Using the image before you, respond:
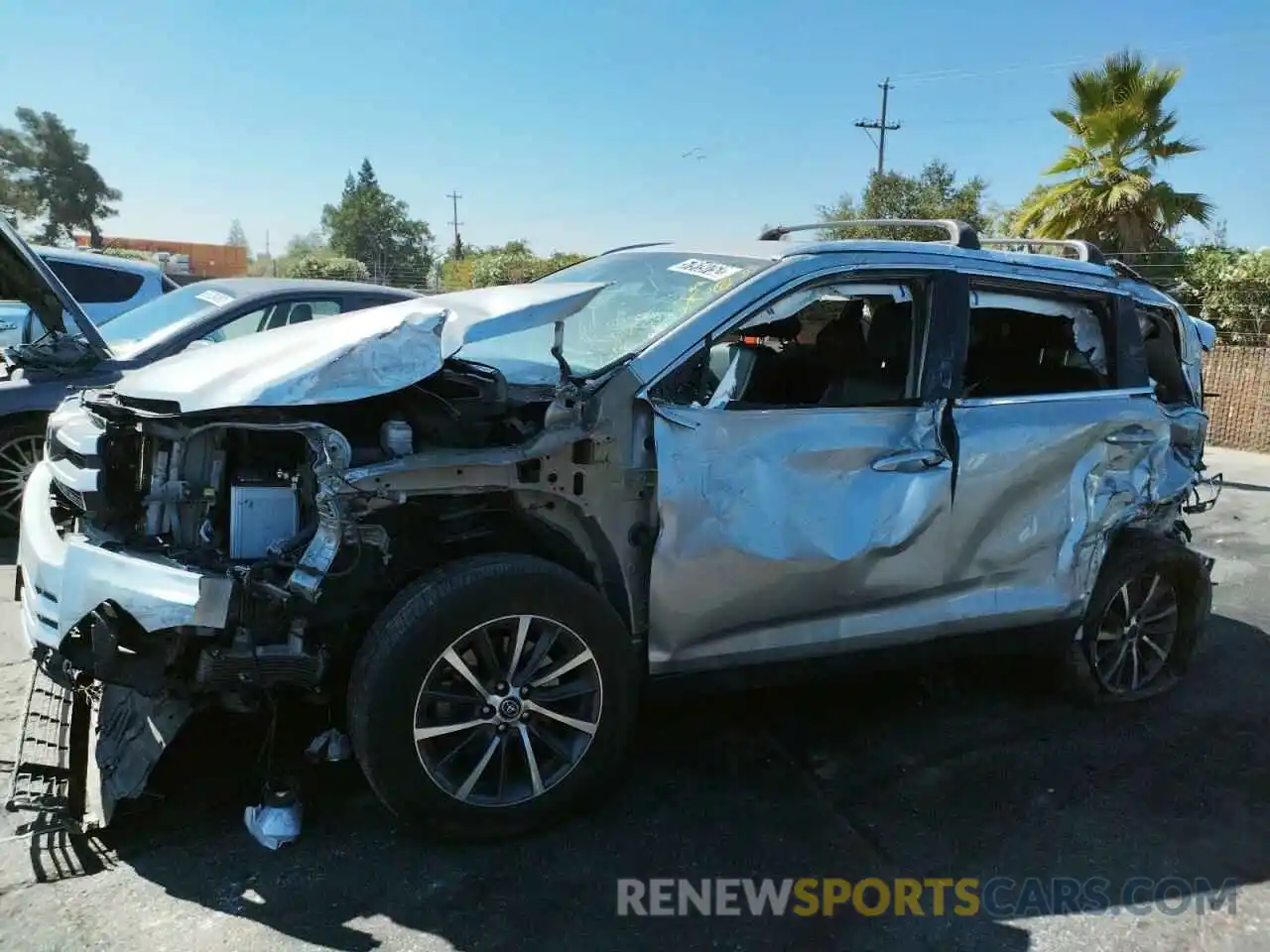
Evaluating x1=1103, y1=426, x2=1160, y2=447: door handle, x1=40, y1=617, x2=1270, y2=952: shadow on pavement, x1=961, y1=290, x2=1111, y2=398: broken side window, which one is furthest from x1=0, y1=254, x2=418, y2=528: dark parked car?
x1=1103, y1=426, x2=1160, y2=447: door handle

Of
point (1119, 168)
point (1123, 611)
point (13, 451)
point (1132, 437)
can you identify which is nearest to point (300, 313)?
point (13, 451)

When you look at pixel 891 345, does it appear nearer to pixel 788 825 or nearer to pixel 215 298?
pixel 788 825

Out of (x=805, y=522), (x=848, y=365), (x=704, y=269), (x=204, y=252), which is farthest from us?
(x=204, y=252)

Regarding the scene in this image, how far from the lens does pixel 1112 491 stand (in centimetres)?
403

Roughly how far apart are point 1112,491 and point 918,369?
1.16m

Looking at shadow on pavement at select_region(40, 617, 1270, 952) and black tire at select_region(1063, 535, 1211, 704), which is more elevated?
black tire at select_region(1063, 535, 1211, 704)

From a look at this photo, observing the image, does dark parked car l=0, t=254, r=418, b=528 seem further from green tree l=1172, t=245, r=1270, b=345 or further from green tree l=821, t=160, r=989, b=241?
green tree l=821, t=160, r=989, b=241

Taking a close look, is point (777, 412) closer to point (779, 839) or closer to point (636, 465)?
point (636, 465)

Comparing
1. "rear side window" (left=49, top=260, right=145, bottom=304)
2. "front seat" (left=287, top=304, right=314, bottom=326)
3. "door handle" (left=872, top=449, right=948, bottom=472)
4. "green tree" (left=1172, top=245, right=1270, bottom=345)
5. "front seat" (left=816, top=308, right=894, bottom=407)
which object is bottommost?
"door handle" (left=872, top=449, right=948, bottom=472)

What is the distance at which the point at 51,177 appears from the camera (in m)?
57.5

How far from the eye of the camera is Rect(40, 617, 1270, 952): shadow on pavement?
262 centimetres

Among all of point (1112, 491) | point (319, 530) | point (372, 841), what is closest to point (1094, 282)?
point (1112, 491)

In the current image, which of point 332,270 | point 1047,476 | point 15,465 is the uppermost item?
point 332,270

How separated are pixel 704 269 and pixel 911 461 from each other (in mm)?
1079
